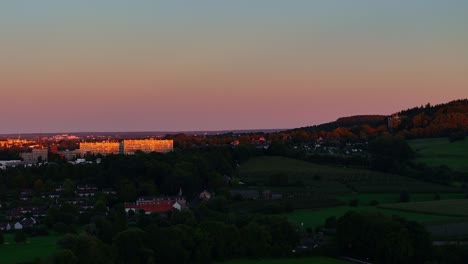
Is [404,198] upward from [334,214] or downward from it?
upward

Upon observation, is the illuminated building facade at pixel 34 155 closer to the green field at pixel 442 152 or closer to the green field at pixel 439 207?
the green field at pixel 442 152

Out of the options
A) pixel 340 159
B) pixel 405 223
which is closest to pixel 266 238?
pixel 405 223

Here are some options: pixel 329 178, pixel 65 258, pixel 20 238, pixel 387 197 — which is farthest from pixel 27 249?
pixel 329 178

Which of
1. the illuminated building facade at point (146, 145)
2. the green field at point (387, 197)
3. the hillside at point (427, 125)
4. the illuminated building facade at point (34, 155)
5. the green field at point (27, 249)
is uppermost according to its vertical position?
the hillside at point (427, 125)

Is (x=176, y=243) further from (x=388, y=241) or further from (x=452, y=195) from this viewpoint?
(x=452, y=195)

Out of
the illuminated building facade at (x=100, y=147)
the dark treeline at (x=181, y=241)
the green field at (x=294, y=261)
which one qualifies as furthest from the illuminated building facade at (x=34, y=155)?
the green field at (x=294, y=261)

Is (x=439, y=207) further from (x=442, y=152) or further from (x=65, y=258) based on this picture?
(x=442, y=152)

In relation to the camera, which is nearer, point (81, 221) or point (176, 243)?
point (176, 243)
